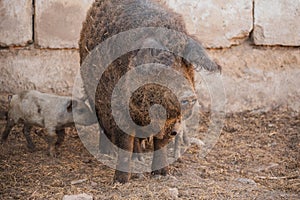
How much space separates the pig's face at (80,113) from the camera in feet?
18.2

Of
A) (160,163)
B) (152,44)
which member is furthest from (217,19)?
(152,44)

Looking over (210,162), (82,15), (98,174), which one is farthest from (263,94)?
(98,174)

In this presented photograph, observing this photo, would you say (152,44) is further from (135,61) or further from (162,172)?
(162,172)

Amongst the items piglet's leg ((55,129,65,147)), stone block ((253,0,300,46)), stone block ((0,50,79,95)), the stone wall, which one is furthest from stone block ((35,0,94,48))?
stone block ((253,0,300,46))

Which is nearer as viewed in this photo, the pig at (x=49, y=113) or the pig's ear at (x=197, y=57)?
the pig's ear at (x=197, y=57)

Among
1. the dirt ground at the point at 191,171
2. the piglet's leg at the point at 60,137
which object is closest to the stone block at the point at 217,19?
the dirt ground at the point at 191,171

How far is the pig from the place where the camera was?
5488 millimetres

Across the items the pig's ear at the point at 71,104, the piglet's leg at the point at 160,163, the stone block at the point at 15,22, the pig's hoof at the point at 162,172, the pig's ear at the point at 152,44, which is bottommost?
the pig's hoof at the point at 162,172

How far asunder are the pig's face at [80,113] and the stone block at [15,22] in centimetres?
131

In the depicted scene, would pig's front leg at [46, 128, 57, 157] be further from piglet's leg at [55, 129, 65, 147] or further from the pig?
piglet's leg at [55, 129, 65, 147]

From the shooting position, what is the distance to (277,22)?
22.1 feet

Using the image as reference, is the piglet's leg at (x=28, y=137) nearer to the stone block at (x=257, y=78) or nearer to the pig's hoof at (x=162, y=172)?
the pig's hoof at (x=162, y=172)

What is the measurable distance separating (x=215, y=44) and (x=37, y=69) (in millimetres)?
2078

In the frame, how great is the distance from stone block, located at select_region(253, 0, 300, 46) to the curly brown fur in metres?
2.19
